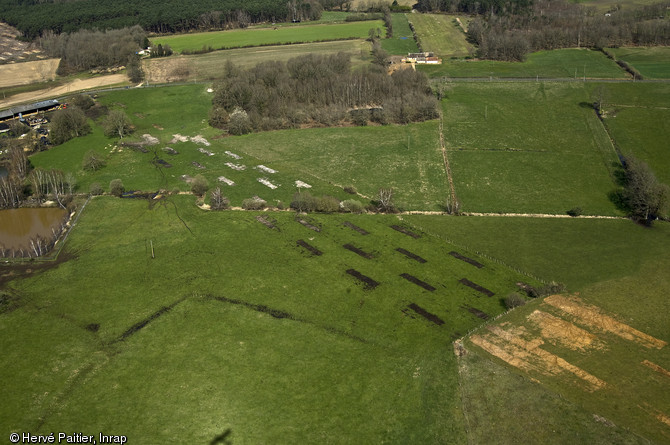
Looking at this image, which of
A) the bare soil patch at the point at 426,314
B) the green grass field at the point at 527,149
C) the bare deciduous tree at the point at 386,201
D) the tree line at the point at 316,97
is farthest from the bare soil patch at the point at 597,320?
the tree line at the point at 316,97

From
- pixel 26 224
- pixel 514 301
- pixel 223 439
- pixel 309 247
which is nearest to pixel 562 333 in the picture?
pixel 514 301

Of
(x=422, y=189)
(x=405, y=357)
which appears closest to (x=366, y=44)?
(x=422, y=189)

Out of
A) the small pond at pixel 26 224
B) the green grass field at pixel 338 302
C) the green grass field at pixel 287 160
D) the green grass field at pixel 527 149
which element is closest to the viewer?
the green grass field at pixel 338 302

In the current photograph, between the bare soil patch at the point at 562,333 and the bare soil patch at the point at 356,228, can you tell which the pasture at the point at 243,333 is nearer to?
the bare soil patch at the point at 356,228

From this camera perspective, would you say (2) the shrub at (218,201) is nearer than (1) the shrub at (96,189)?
Yes

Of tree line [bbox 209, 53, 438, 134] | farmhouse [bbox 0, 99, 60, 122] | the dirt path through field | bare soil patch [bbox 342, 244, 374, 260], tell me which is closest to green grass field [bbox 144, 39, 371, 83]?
the dirt path through field

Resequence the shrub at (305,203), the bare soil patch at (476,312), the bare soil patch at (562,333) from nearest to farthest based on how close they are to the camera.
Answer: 1. the bare soil patch at (562,333)
2. the bare soil patch at (476,312)
3. the shrub at (305,203)

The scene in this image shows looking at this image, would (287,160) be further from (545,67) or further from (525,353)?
(545,67)
